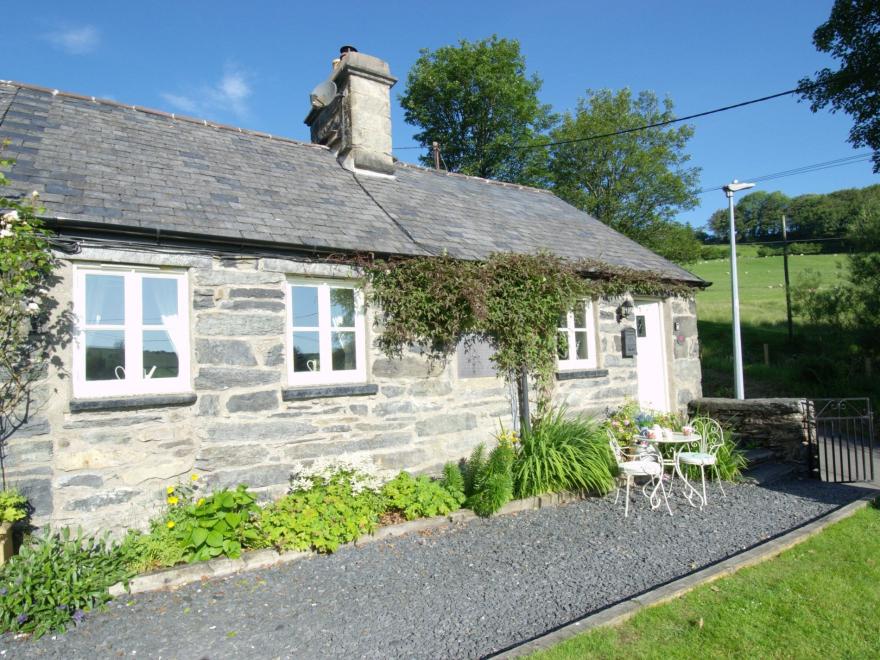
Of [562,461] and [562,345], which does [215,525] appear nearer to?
[562,461]

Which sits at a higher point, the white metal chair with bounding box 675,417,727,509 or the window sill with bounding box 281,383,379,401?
the window sill with bounding box 281,383,379,401

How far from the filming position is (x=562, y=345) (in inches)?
343

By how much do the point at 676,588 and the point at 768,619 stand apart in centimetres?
65

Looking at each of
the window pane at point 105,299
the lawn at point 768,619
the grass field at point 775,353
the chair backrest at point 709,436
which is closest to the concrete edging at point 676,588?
the lawn at point 768,619

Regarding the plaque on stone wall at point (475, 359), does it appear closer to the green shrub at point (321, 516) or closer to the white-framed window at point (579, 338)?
the white-framed window at point (579, 338)

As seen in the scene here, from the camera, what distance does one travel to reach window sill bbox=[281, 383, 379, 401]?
611 centimetres

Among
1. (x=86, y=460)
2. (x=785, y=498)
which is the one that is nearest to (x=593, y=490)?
(x=785, y=498)

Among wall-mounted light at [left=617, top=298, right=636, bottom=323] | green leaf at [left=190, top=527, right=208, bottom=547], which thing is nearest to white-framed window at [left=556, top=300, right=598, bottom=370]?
wall-mounted light at [left=617, top=298, right=636, bottom=323]

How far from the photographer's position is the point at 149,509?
5348 millimetres

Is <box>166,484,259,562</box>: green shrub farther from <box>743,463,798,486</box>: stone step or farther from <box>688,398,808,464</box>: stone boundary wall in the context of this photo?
<box>688,398,808,464</box>: stone boundary wall

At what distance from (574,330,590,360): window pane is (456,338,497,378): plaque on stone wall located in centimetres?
205

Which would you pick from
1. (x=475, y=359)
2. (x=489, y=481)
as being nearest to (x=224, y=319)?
(x=475, y=359)

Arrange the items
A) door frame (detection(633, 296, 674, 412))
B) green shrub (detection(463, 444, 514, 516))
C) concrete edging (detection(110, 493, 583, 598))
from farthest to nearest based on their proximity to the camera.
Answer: door frame (detection(633, 296, 674, 412))
green shrub (detection(463, 444, 514, 516))
concrete edging (detection(110, 493, 583, 598))

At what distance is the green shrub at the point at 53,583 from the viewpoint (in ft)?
12.9
